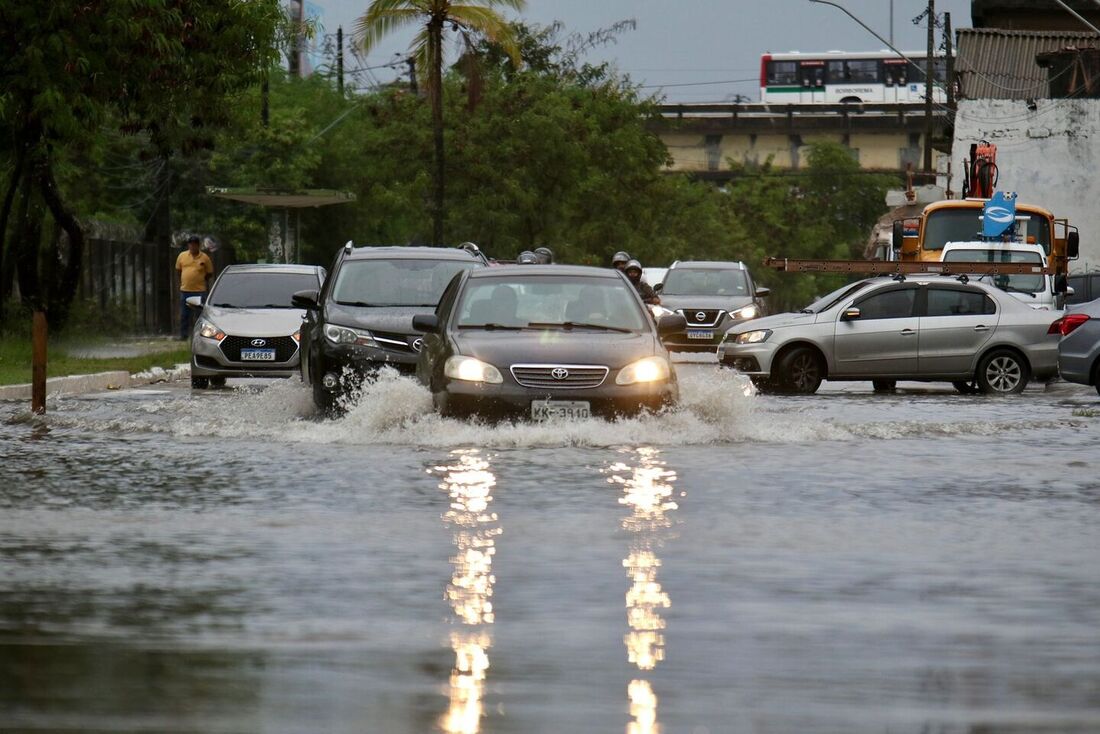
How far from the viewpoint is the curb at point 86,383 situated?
22.8 m

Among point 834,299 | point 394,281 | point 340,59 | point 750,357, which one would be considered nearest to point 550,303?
point 394,281

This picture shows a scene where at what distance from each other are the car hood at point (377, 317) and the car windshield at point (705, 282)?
1787cm

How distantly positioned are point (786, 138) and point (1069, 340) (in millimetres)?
101577

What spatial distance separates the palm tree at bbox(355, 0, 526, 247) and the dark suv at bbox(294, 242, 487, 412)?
2261 cm

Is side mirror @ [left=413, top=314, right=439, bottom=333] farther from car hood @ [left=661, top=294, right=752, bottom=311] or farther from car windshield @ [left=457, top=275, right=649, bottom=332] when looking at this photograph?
car hood @ [left=661, top=294, right=752, bottom=311]

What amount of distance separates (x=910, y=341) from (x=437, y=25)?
20.1m

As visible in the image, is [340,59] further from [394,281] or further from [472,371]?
[472,371]

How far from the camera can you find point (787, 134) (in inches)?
4852

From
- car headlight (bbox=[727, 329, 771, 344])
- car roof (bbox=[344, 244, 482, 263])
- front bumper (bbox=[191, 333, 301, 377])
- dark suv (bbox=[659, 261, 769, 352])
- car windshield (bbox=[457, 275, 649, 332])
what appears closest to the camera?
car windshield (bbox=[457, 275, 649, 332])

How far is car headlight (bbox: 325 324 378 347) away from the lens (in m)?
19.1

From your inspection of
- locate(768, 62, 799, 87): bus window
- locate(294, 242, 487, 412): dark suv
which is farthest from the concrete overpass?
locate(294, 242, 487, 412): dark suv

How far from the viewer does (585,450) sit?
605 inches

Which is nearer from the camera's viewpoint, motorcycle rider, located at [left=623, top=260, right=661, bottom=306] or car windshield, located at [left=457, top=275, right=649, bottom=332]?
car windshield, located at [left=457, top=275, right=649, bottom=332]

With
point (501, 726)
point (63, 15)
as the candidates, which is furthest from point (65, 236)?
point (501, 726)
